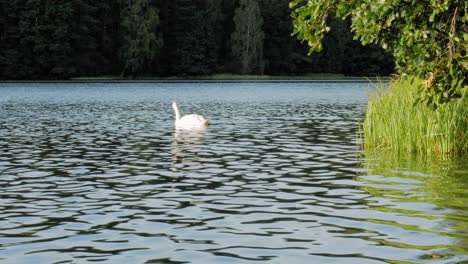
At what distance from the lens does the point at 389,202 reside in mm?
14812

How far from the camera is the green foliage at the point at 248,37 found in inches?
4651

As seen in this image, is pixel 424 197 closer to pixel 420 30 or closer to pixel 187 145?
pixel 420 30

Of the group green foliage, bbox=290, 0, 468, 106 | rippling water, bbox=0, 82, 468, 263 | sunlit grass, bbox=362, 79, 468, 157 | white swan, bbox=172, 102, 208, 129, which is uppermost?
green foliage, bbox=290, 0, 468, 106

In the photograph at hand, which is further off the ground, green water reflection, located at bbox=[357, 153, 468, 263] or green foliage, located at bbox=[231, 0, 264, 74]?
green foliage, located at bbox=[231, 0, 264, 74]

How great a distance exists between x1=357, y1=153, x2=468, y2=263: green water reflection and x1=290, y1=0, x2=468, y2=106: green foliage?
1853 millimetres

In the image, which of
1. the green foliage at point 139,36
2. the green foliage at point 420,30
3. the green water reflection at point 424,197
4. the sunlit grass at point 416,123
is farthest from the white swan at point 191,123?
the green foliage at point 139,36

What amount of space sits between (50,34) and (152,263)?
113354mm

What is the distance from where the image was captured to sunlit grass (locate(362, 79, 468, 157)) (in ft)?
67.9

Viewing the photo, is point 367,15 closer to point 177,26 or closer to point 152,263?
point 152,263

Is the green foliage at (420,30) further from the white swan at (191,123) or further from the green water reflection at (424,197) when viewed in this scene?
the white swan at (191,123)

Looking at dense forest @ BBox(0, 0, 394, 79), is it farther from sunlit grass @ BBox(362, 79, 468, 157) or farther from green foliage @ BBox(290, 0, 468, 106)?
green foliage @ BBox(290, 0, 468, 106)

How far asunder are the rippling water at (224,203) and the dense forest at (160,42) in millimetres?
89401

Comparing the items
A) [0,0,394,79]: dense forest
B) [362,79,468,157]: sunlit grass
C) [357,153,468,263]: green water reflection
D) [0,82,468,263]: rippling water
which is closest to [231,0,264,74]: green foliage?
[0,0,394,79]: dense forest

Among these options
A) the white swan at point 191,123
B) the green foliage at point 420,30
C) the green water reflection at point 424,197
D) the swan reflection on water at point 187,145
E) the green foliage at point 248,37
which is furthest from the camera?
the green foliage at point 248,37
